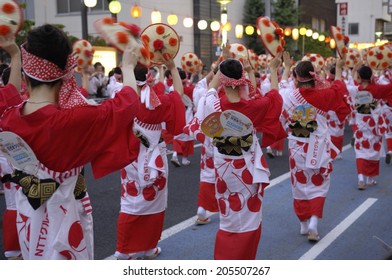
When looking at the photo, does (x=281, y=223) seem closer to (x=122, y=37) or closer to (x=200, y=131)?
(x=200, y=131)

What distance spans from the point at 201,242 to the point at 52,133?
2.85 meters

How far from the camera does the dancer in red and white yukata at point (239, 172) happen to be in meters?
3.60

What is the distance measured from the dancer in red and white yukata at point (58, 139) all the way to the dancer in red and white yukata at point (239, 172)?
1.28 m

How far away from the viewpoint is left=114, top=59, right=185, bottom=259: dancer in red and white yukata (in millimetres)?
4117

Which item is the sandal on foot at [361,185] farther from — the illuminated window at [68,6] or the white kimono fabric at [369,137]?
the illuminated window at [68,6]

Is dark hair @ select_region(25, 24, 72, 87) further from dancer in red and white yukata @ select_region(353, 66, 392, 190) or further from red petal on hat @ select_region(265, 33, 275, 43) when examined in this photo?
dancer in red and white yukata @ select_region(353, 66, 392, 190)

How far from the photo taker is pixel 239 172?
365cm

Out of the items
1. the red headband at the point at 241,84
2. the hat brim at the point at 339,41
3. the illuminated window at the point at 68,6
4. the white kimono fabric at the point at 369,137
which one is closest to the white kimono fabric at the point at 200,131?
the red headband at the point at 241,84

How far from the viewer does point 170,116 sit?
4.14 m

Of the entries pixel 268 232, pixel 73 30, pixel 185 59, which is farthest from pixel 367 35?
pixel 268 232

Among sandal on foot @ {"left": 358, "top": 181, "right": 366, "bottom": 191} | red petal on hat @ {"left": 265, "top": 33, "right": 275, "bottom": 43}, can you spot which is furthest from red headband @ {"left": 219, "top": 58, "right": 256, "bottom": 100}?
sandal on foot @ {"left": 358, "top": 181, "right": 366, "bottom": 191}
